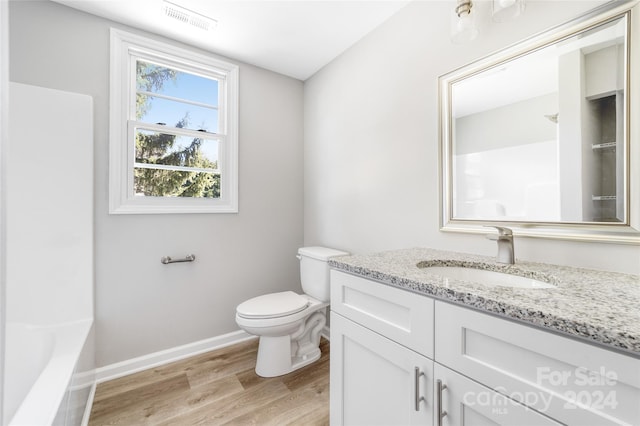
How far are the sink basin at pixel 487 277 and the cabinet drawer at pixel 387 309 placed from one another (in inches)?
11.7

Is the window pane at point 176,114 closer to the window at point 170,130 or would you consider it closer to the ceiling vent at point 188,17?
the window at point 170,130

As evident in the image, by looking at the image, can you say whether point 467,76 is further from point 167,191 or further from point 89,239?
point 89,239

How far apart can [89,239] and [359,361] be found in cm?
174

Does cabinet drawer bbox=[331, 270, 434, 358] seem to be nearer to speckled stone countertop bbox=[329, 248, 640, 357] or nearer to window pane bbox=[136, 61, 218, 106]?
speckled stone countertop bbox=[329, 248, 640, 357]

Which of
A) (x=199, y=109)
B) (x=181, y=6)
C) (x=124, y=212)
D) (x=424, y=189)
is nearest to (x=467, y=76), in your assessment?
(x=424, y=189)

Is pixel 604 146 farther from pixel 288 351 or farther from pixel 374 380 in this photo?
pixel 288 351

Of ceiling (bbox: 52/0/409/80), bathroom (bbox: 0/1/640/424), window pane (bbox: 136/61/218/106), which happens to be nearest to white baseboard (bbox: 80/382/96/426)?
bathroom (bbox: 0/1/640/424)

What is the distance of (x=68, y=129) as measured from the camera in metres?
1.61

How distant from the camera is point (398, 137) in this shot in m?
1.70

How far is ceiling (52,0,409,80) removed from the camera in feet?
5.41

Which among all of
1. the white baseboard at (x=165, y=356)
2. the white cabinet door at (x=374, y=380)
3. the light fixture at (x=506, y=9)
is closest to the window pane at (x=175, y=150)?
the white baseboard at (x=165, y=356)

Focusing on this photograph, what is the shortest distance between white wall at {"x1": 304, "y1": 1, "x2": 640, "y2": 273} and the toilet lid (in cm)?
56

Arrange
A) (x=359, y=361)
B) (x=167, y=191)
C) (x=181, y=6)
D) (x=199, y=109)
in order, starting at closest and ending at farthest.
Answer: (x=359, y=361)
(x=181, y=6)
(x=167, y=191)
(x=199, y=109)

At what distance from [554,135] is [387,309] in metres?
0.95
